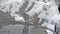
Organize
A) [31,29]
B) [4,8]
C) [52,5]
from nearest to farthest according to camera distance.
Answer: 1. [31,29]
2. [52,5]
3. [4,8]

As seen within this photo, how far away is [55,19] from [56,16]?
17cm

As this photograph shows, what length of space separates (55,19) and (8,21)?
93.9 inches

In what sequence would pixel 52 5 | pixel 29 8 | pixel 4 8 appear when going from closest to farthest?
pixel 52 5
pixel 29 8
pixel 4 8

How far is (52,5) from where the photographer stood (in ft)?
33.1

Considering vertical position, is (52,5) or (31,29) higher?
(52,5)

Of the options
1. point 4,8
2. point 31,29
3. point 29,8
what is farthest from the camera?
point 4,8

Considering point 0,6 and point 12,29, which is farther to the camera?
point 0,6

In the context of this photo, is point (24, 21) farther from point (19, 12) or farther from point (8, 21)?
point (19, 12)

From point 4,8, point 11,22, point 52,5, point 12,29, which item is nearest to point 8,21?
point 11,22

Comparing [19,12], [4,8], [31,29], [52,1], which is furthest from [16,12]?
[31,29]

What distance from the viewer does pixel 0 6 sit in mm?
14445

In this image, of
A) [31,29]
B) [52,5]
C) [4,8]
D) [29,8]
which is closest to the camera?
[31,29]

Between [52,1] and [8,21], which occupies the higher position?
[52,1]

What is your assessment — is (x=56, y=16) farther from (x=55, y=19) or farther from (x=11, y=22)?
(x=11, y=22)
